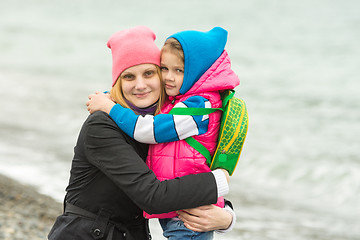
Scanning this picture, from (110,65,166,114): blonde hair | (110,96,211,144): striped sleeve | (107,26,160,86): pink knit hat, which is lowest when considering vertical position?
(110,96,211,144): striped sleeve

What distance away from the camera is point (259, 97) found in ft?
58.6

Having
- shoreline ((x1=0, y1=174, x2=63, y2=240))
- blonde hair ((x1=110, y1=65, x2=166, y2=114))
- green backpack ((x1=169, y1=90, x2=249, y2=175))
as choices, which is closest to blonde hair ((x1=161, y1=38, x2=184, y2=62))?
blonde hair ((x1=110, y1=65, x2=166, y2=114))

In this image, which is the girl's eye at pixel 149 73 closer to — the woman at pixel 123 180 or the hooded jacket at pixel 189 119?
the woman at pixel 123 180

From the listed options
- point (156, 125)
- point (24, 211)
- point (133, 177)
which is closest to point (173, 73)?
point (156, 125)

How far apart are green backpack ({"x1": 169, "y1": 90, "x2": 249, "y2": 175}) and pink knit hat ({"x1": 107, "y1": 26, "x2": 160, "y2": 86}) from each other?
406mm

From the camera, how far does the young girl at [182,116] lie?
309cm

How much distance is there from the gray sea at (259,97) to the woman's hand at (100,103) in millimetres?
3885

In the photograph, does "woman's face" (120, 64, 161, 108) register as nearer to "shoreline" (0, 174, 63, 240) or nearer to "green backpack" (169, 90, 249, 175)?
"green backpack" (169, 90, 249, 175)

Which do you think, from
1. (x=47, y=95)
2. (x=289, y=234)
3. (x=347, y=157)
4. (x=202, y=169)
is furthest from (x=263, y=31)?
(x=202, y=169)

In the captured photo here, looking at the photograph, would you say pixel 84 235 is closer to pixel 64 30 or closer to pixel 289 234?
pixel 289 234

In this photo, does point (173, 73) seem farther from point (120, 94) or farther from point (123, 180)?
point (123, 180)

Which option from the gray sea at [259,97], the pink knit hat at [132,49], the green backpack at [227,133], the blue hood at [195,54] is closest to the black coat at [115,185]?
the green backpack at [227,133]

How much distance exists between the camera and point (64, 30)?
108ft

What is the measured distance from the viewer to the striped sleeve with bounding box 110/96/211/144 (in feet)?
10.0
